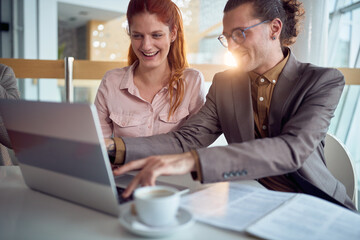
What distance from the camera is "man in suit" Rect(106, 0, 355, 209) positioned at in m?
1.04

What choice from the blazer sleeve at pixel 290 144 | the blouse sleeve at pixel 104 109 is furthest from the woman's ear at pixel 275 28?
the blouse sleeve at pixel 104 109

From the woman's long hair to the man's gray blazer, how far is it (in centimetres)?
24

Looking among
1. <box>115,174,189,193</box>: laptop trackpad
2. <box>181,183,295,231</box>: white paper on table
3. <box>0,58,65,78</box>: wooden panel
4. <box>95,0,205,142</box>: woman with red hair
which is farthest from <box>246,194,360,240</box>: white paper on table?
<box>0,58,65,78</box>: wooden panel

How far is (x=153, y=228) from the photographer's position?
64cm

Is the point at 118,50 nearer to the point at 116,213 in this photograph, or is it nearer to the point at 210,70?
the point at 210,70

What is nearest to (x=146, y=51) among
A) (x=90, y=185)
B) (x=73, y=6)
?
(x=90, y=185)

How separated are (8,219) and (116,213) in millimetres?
236

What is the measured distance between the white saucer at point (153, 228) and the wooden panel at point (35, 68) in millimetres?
1737

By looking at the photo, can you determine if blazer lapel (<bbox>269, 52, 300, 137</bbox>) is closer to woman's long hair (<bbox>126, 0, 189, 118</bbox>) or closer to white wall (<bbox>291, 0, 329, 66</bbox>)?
woman's long hair (<bbox>126, 0, 189, 118</bbox>)

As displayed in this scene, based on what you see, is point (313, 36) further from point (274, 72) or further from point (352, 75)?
point (274, 72)

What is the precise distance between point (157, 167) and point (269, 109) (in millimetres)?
677

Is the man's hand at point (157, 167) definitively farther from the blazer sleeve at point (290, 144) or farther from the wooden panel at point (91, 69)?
the wooden panel at point (91, 69)

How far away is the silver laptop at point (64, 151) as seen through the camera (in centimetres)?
66

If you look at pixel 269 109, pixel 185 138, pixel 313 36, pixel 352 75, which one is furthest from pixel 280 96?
pixel 352 75
